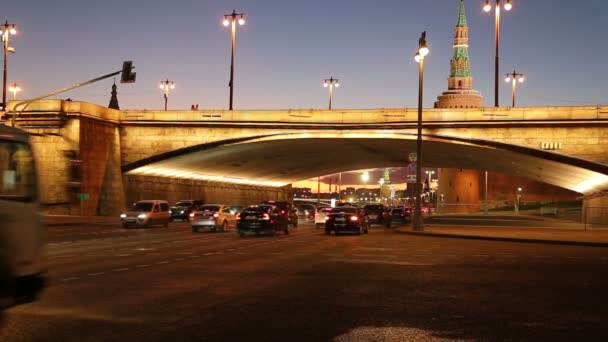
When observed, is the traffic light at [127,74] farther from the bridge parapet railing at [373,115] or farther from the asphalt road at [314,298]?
the bridge parapet railing at [373,115]

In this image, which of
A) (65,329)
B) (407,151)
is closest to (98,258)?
(65,329)

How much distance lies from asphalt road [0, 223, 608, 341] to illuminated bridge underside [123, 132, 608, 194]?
105 ft

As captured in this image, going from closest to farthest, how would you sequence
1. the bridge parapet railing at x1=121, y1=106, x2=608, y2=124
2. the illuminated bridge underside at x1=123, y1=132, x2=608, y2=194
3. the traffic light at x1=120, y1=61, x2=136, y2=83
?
1. the traffic light at x1=120, y1=61, x2=136, y2=83
2. the bridge parapet railing at x1=121, y1=106, x2=608, y2=124
3. the illuminated bridge underside at x1=123, y1=132, x2=608, y2=194

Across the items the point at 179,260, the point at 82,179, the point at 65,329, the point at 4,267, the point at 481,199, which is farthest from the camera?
the point at 481,199

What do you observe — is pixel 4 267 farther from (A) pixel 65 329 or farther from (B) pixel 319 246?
(B) pixel 319 246

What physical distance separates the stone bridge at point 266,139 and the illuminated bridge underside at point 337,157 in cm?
14

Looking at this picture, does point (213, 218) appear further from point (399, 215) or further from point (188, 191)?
point (188, 191)

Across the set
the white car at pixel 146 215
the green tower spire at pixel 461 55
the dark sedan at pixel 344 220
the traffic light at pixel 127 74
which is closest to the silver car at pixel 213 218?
the white car at pixel 146 215

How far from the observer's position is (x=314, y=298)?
40.7 feet

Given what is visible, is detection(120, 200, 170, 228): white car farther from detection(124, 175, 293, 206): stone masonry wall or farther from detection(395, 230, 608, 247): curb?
detection(124, 175, 293, 206): stone masonry wall

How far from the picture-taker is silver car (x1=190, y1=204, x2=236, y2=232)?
38.0 meters

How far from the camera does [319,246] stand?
26.8 meters

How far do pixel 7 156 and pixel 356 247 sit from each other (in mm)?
18554

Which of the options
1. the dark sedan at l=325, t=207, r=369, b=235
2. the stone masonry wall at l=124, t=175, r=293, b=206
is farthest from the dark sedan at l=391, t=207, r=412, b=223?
the stone masonry wall at l=124, t=175, r=293, b=206
